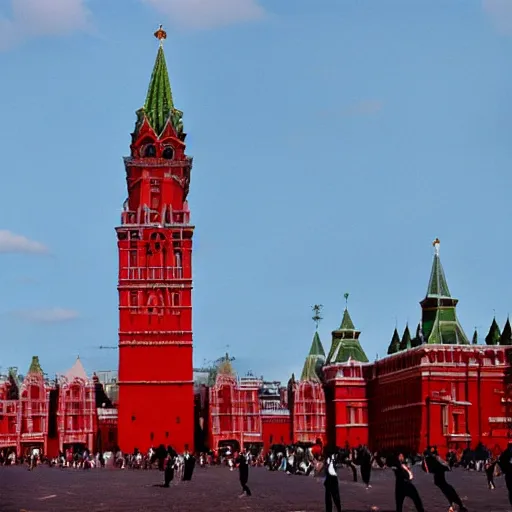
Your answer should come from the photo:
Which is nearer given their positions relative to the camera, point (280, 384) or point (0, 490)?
point (0, 490)

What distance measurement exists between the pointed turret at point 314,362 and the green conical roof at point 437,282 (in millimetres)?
14771

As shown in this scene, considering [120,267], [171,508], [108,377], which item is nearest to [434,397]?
[120,267]

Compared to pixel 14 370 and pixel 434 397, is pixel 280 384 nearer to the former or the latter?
pixel 14 370

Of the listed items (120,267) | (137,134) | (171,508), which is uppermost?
(137,134)

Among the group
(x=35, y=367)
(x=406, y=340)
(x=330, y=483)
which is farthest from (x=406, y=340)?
(x=330, y=483)

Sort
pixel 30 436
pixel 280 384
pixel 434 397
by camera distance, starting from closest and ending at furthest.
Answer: pixel 434 397 < pixel 30 436 < pixel 280 384

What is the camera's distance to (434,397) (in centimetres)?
9206

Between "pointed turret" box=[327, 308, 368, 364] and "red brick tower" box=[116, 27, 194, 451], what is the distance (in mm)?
14735

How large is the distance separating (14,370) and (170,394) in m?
24.0

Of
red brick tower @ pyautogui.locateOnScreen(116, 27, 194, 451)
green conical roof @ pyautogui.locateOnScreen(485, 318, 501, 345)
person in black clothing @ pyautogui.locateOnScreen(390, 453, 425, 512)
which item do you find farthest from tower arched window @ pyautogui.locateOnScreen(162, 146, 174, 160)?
person in black clothing @ pyautogui.locateOnScreen(390, 453, 425, 512)

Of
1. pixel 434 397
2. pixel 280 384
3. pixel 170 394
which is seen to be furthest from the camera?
pixel 280 384

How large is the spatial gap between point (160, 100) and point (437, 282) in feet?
94.7

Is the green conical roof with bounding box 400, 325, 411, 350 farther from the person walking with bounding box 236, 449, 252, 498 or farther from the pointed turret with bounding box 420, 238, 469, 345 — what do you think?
the person walking with bounding box 236, 449, 252, 498

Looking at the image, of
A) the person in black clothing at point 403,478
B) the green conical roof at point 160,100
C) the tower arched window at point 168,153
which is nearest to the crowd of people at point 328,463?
the person in black clothing at point 403,478
